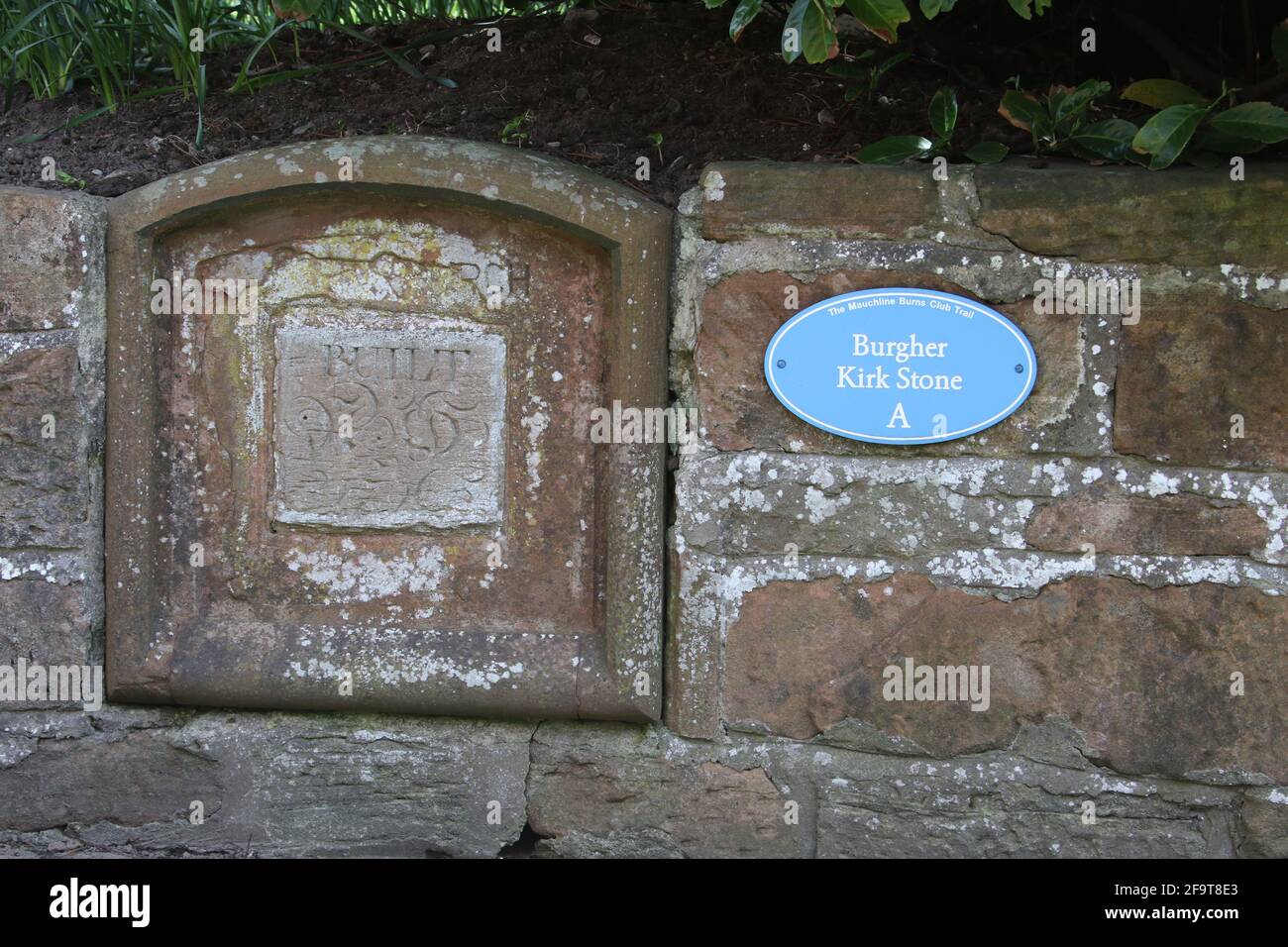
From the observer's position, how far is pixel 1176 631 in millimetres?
2068

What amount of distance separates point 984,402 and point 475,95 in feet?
4.35

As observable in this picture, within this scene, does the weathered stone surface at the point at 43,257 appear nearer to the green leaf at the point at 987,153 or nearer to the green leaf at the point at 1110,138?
the green leaf at the point at 987,153

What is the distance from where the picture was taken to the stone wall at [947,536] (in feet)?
6.73

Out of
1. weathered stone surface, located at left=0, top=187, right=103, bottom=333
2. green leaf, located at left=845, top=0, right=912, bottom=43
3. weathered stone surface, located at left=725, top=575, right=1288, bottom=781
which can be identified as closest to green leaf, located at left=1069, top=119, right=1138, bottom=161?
green leaf, located at left=845, top=0, right=912, bottom=43

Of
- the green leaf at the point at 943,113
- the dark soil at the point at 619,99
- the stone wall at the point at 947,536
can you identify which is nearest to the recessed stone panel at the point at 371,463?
the stone wall at the point at 947,536

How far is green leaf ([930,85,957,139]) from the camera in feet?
7.06

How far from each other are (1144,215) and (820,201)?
617mm

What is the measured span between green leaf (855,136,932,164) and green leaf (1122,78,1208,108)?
452 mm

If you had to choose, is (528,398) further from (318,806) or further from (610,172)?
(318,806)

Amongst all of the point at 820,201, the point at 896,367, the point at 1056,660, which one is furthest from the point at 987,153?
the point at 1056,660

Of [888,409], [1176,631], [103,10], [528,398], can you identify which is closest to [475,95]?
[528,398]

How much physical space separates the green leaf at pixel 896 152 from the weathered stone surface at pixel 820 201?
0.24 ft

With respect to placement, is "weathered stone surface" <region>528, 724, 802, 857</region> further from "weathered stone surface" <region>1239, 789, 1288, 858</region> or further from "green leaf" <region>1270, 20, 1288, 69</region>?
"green leaf" <region>1270, 20, 1288, 69</region>

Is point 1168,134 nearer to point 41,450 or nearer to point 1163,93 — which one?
point 1163,93
